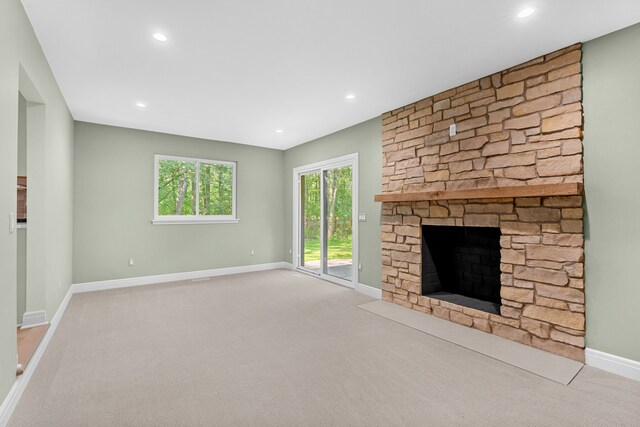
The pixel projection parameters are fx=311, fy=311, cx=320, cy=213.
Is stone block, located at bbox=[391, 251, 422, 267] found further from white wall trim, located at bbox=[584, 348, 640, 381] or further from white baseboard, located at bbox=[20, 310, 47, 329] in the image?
white baseboard, located at bbox=[20, 310, 47, 329]

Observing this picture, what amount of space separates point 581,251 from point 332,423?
2.34 meters

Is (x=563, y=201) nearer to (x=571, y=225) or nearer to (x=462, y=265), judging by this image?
(x=571, y=225)

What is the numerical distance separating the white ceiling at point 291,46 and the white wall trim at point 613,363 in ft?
8.15

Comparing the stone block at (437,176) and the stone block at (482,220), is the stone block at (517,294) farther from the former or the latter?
the stone block at (437,176)

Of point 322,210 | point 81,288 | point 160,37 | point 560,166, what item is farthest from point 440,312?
point 81,288

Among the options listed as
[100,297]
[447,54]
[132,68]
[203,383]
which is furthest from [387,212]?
[100,297]

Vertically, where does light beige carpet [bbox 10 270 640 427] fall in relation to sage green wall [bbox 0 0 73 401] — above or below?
below

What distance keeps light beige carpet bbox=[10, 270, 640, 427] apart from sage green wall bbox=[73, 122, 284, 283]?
1527mm

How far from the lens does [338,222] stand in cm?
544

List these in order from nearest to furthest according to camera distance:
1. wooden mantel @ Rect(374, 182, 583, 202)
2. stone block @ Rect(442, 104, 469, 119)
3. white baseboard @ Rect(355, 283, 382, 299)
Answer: wooden mantel @ Rect(374, 182, 583, 202)
stone block @ Rect(442, 104, 469, 119)
white baseboard @ Rect(355, 283, 382, 299)

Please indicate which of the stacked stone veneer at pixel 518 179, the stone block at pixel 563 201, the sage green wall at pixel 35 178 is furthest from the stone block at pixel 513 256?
the sage green wall at pixel 35 178

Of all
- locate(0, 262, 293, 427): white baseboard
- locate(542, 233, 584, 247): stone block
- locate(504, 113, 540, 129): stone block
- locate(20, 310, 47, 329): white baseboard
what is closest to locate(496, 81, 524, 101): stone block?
locate(504, 113, 540, 129): stone block

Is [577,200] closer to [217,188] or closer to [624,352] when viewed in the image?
[624,352]

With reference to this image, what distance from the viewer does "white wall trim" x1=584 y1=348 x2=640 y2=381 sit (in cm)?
227
